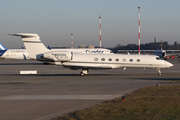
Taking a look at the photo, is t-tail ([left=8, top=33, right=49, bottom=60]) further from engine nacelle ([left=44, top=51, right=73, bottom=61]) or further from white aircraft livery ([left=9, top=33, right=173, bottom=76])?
engine nacelle ([left=44, top=51, right=73, bottom=61])

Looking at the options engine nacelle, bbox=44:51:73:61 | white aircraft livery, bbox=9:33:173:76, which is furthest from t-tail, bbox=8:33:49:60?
engine nacelle, bbox=44:51:73:61

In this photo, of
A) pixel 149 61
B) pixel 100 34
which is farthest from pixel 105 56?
pixel 100 34

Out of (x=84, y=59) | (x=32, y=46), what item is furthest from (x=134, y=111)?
(x=32, y=46)

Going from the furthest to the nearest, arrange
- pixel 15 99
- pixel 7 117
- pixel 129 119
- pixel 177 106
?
pixel 15 99 < pixel 177 106 < pixel 7 117 < pixel 129 119

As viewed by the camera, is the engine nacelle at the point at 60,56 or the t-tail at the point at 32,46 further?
the t-tail at the point at 32,46

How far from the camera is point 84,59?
30.0 metres

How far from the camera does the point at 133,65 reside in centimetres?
3067

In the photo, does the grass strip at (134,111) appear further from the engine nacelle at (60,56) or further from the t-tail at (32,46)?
the t-tail at (32,46)

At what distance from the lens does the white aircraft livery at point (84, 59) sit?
29.6m

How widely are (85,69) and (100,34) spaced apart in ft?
108

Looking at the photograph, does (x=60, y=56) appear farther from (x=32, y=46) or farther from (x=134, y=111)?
(x=134, y=111)

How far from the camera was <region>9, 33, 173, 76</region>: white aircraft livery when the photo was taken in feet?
97.1

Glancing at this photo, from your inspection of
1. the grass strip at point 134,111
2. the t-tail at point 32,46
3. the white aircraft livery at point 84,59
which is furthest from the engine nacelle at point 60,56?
the grass strip at point 134,111

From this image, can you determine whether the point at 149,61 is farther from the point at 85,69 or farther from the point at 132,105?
the point at 132,105
